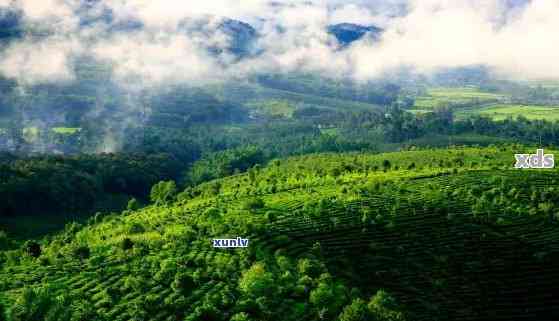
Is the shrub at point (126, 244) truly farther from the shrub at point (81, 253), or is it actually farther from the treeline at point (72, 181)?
the treeline at point (72, 181)

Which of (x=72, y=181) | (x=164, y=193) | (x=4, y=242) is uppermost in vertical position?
(x=72, y=181)

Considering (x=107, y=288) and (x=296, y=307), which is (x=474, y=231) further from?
(x=107, y=288)

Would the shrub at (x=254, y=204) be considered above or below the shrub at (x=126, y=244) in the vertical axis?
above

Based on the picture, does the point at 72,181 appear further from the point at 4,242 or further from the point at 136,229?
the point at 136,229

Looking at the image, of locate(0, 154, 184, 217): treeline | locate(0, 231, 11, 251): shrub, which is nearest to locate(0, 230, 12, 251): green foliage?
locate(0, 231, 11, 251): shrub

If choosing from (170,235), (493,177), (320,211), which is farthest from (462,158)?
(170,235)

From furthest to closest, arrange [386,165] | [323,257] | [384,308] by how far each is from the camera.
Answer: [386,165] → [323,257] → [384,308]

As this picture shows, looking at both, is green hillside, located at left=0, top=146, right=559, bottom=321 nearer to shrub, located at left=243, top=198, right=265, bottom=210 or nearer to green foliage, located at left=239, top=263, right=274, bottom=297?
green foliage, located at left=239, top=263, right=274, bottom=297

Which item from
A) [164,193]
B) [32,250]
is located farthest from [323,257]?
[164,193]

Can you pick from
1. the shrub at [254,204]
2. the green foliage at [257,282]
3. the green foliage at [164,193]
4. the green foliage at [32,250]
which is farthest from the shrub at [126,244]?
the green foliage at [164,193]
